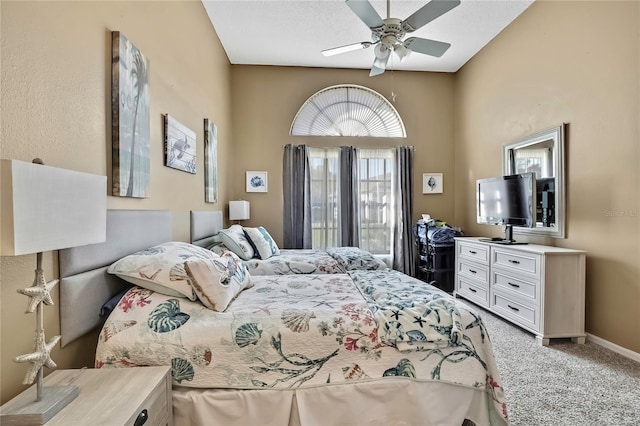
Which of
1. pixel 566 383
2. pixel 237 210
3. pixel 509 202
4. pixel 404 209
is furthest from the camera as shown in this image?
pixel 404 209

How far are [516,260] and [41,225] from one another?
3.41 m

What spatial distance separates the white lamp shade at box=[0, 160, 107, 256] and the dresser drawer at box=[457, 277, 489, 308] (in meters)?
3.62

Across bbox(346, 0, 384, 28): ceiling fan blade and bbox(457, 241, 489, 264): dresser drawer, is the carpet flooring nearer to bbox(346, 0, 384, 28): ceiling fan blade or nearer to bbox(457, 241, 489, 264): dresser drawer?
bbox(457, 241, 489, 264): dresser drawer

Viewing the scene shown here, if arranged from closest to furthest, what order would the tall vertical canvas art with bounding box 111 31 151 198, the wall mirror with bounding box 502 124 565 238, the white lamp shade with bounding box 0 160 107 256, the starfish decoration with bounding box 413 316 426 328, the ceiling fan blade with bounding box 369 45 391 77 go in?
the white lamp shade with bounding box 0 160 107 256 < the starfish decoration with bounding box 413 316 426 328 < the tall vertical canvas art with bounding box 111 31 151 198 < the ceiling fan blade with bounding box 369 45 391 77 < the wall mirror with bounding box 502 124 565 238

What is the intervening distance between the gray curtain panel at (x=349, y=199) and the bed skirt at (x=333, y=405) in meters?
3.32

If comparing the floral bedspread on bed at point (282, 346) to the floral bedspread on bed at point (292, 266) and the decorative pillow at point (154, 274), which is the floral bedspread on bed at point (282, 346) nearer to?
the decorative pillow at point (154, 274)

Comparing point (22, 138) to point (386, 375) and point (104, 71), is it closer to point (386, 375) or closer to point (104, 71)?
point (104, 71)

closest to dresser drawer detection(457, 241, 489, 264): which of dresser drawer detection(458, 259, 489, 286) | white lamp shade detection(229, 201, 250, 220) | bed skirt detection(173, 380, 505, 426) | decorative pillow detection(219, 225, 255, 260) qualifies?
dresser drawer detection(458, 259, 489, 286)

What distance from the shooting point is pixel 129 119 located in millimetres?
1757

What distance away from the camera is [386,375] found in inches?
56.7

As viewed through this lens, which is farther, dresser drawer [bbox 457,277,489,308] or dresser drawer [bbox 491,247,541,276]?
dresser drawer [bbox 457,277,489,308]

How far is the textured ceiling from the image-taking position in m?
3.34

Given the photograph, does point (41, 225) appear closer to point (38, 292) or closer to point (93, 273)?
point (38, 292)

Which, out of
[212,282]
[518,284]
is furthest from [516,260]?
[212,282]
